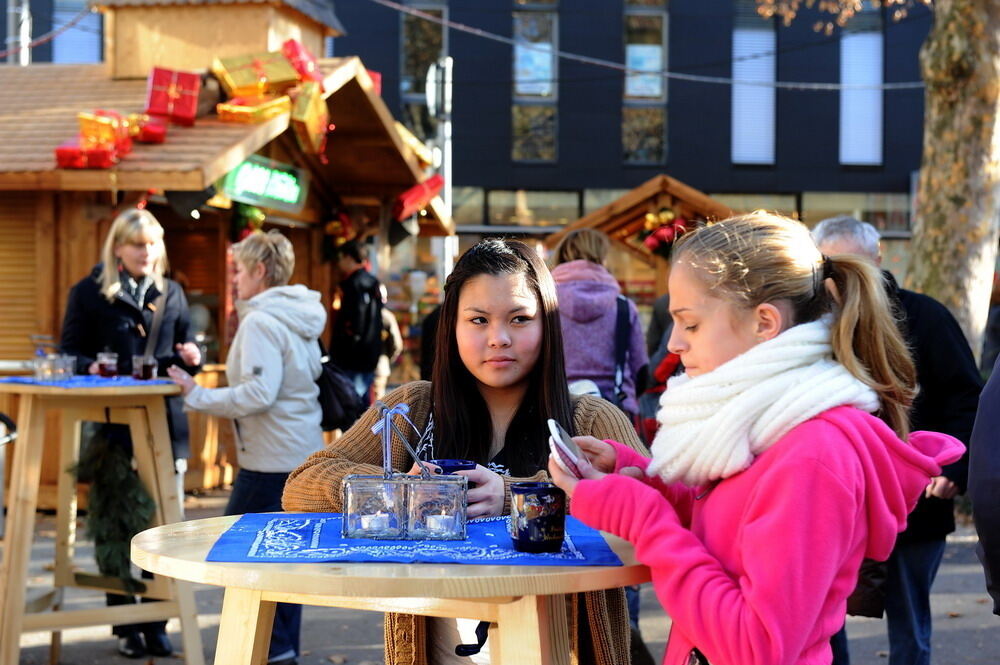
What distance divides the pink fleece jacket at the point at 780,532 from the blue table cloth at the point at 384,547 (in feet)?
0.44

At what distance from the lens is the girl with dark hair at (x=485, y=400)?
10.2 feet

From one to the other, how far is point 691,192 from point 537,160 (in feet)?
35.8

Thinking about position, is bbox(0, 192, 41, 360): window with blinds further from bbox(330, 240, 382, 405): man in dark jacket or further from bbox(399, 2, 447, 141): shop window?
bbox(399, 2, 447, 141): shop window

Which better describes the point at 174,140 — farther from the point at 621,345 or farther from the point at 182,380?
the point at 621,345

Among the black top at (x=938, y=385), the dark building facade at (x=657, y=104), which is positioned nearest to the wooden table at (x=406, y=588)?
the black top at (x=938, y=385)

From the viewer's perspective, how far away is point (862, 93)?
25359mm

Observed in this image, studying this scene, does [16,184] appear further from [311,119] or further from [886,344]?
[886,344]

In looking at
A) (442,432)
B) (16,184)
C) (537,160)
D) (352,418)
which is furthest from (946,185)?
(537,160)

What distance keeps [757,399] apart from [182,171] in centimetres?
707

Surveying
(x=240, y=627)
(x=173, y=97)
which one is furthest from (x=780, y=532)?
(x=173, y=97)

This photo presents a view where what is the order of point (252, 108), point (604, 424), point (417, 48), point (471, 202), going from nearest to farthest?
point (604, 424) → point (252, 108) → point (417, 48) → point (471, 202)

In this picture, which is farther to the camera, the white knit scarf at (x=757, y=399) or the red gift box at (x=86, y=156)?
the red gift box at (x=86, y=156)

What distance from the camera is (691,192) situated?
46.5 feet

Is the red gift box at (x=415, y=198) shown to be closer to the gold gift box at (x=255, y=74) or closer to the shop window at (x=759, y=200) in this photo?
the gold gift box at (x=255, y=74)
